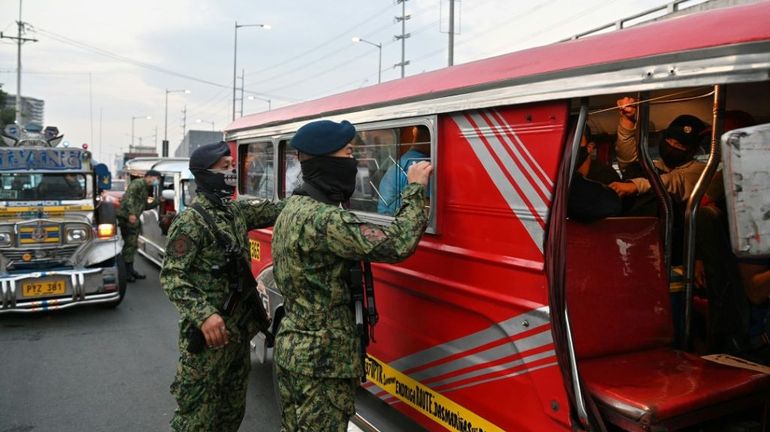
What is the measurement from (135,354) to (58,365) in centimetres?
70

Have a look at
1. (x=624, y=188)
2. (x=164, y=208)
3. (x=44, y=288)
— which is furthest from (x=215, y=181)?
(x=164, y=208)

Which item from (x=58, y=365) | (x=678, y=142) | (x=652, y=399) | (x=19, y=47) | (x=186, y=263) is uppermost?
(x=19, y=47)

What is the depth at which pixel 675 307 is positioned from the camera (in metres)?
3.23

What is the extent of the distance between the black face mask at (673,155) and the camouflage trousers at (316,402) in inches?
91.2

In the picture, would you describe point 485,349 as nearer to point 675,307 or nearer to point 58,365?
point 675,307

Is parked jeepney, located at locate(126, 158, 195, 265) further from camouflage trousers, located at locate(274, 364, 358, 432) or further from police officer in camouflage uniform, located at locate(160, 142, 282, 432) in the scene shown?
camouflage trousers, located at locate(274, 364, 358, 432)

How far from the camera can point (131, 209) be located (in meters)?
9.53

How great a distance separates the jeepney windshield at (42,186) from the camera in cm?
736

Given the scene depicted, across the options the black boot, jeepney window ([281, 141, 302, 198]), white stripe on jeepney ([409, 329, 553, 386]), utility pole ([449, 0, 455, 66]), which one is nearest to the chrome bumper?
the black boot

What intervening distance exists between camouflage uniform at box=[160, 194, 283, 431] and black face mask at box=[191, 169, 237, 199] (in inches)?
2.2

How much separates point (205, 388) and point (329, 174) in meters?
1.37

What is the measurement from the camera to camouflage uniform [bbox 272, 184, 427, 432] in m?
2.39

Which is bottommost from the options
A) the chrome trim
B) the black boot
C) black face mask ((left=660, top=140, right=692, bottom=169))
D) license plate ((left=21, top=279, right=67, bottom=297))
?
the black boot

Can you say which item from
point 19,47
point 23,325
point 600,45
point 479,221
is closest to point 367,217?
point 479,221
